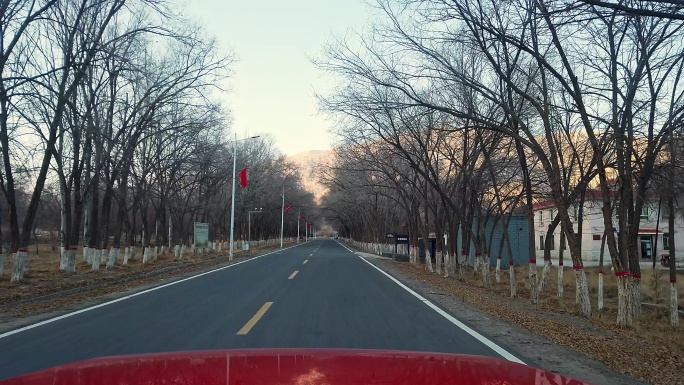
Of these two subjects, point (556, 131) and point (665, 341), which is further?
point (556, 131)

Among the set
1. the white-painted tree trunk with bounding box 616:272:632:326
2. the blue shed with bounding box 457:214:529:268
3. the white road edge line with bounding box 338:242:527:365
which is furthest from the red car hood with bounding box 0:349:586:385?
the blue shed with bounding box 457:214:529:268

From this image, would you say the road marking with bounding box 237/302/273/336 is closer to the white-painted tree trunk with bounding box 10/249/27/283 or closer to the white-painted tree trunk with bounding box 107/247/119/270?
the white-painted tree trunk with bounding box 10/249/27/283

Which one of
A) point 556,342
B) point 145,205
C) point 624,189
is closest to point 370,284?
point 624,189

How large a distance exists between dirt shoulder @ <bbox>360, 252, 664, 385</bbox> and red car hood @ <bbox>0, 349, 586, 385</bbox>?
319 cm

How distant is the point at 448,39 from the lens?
44.7 feet

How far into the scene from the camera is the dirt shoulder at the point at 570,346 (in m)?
7.03

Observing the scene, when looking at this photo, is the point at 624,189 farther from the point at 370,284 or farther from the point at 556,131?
the point at 370,284

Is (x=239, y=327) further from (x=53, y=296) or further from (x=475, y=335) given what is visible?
(x=53, y=296)

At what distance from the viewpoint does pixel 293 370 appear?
406 centimetres

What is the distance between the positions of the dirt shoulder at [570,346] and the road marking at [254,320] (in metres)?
4.19

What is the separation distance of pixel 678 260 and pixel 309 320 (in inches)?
1917

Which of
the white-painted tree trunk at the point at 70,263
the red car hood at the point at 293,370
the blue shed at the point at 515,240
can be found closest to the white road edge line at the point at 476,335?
the red car hood at the point at 293,370

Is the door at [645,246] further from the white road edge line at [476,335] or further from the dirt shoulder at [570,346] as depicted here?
the white road edge line at [476,335]

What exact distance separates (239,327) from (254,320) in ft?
2.84
